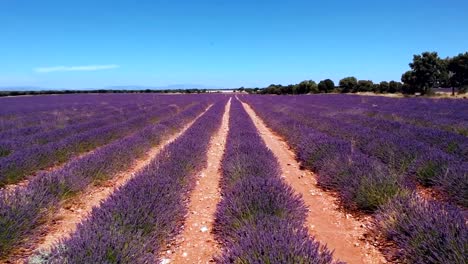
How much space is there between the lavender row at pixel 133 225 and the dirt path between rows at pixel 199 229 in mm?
123

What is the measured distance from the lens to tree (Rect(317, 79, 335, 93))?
62625 mm

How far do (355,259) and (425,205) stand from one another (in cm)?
88

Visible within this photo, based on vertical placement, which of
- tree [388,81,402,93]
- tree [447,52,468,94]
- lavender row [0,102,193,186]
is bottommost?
lavender row [0,102,193,186]

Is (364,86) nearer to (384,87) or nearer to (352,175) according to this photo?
(384,87)

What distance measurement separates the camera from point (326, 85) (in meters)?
62.9

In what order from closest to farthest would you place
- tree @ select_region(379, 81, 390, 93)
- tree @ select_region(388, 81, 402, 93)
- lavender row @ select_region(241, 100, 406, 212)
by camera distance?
lavender row @ select_region(241, 100, 406, 212) < tree @ select_region(388, 81, 402, 93) < tree @ select_region(379, 81, 390, 93)

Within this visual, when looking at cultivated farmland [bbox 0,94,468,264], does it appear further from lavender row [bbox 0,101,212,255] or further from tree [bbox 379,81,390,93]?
tree [bbox 379,81,390,93]

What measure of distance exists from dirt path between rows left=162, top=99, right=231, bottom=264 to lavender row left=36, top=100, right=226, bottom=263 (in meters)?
0.12

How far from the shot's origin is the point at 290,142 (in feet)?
30.2

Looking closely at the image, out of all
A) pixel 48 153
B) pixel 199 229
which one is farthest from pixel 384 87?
pixel 199 229

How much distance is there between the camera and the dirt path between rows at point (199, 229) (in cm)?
296

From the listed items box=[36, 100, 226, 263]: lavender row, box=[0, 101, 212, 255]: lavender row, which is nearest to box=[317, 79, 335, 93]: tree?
box=[0, 101, 212, 255]: lavender row

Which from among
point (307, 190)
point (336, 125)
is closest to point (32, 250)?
point (307, 190)

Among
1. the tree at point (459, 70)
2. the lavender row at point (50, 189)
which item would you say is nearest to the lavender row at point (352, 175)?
the lavender row at point (50, 189)
